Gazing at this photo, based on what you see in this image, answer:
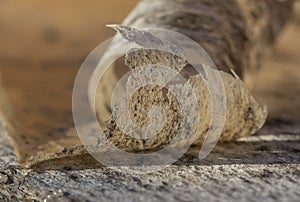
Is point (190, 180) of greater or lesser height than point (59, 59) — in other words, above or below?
below

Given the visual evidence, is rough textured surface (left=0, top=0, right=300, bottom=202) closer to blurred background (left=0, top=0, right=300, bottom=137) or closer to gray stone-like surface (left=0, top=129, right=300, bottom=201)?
gray stone-like surface (left=0, top=129, right=300, bottom=201)

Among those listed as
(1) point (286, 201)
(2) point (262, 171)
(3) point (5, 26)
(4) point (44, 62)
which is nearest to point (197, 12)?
(2) point (262, 171)

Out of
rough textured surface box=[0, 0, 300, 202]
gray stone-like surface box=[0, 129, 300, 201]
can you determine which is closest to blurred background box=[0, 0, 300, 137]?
rough textured surface box=[0, 0, 300, 202]

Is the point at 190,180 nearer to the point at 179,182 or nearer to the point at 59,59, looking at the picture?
the point at 179,182

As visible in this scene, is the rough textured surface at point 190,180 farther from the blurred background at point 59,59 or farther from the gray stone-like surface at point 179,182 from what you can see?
the blurred background at point 59,59

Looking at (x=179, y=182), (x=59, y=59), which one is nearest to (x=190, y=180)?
(x=179, y=182)

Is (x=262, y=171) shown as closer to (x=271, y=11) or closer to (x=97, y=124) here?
(x=97, y=124)

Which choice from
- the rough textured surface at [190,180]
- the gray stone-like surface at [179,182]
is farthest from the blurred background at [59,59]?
the gray stone-like surface at [179,182]
